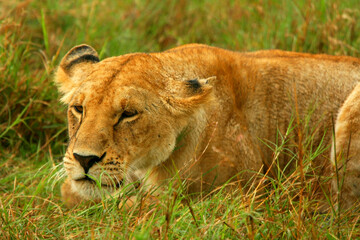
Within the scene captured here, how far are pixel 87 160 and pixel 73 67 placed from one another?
1.06 meters

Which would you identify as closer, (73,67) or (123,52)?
(73,67)

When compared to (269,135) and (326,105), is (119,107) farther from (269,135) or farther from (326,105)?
(326,105)

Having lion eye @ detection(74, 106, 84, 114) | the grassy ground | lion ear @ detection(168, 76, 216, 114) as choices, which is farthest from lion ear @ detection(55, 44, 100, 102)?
lion ear @ detection(168, 76, 216, 114)

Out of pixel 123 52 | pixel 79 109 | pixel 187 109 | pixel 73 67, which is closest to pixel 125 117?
pixel 79 109

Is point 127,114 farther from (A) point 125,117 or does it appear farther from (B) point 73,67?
(B) point 73,67

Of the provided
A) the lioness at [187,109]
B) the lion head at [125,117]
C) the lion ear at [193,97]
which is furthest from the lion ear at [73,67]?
the lion ear at [193,97]

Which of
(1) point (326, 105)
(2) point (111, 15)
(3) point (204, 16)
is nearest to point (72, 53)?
(1) point (326, 105)

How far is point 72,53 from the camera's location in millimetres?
4234

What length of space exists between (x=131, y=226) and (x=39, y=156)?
6.85 ft

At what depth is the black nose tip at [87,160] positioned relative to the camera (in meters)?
3.31

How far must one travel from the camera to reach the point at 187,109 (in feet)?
12.1

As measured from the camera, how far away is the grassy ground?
3.05 m

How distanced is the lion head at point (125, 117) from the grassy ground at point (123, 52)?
0.26 meters

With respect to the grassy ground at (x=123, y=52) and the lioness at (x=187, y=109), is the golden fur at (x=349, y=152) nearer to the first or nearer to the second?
the lioness at (x=187, y=109)
